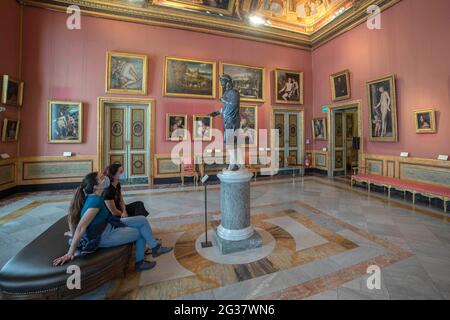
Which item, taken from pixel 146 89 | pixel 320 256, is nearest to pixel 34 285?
pixel 320 256

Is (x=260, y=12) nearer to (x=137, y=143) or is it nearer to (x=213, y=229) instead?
(x=137, y=143)

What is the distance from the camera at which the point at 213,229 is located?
4371mm

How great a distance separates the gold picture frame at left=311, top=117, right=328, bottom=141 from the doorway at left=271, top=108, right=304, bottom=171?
0.60m

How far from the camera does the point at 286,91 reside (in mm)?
10438

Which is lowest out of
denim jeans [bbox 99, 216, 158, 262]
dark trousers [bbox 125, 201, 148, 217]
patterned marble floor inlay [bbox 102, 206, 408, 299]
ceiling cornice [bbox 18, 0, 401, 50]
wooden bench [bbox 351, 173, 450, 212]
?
patterned marble floor inlay [bbox 102, 206, 408, 299]

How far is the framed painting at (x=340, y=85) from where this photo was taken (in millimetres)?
8877

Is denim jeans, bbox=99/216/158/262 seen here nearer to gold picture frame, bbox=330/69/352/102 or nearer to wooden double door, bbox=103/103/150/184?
wooden double door, bbox=103/103/150/184

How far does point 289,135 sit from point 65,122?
367 inches

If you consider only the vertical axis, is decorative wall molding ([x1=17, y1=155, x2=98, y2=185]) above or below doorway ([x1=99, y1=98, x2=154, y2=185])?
below

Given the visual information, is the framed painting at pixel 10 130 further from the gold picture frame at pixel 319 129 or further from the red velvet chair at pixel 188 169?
the gold picture frame at pixel 319 129

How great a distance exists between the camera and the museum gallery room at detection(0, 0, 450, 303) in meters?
2.71

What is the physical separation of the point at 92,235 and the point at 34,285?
0.63 meters

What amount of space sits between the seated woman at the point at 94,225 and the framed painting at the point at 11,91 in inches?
256

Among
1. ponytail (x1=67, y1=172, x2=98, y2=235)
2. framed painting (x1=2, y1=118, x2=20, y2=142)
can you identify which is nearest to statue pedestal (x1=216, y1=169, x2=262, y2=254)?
ponytail (x1=67, y1=172, x2=98, y2=235)
